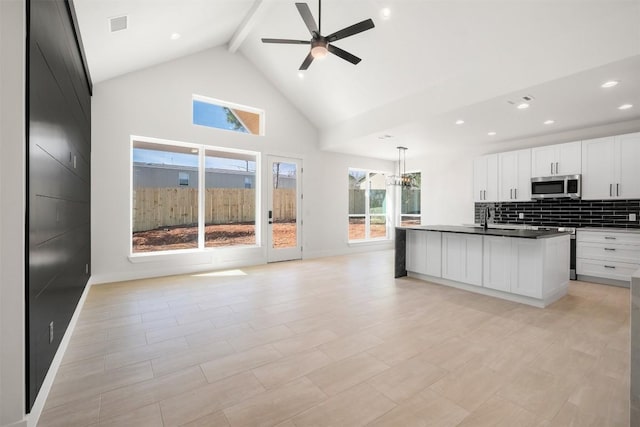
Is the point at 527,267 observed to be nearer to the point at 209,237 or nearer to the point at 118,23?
the point at 209,237

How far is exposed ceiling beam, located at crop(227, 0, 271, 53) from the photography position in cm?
450

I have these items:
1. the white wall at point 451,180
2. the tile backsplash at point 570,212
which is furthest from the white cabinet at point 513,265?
the white wall at point 451,180

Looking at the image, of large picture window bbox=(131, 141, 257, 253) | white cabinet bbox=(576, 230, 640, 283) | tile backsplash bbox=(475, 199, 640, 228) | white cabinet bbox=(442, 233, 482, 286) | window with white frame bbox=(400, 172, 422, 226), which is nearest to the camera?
white cabinet bbox=(442, 233, 482, 286)

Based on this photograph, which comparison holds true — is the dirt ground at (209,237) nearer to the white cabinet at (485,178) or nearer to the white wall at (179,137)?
the white wall at (179,137)

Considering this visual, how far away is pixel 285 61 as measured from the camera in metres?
5.67

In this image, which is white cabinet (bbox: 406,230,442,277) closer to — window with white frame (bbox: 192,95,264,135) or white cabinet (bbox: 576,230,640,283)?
white cabinet (bbox: 576,230,640,283)

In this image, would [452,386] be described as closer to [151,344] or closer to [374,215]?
Answer: [151,344]

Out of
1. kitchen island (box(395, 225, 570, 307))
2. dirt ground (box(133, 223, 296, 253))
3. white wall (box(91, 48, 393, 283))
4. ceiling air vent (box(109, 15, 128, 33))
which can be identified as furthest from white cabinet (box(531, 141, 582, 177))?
ceiling air vent (box(109, 15, 128, 33))

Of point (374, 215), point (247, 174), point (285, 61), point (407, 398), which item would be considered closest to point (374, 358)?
point (407, 398)

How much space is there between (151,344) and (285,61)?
5.18 metres

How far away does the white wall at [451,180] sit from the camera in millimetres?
6723

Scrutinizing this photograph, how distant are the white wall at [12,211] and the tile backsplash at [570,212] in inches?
224

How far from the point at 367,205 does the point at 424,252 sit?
385cm

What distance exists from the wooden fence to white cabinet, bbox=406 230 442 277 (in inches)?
118
